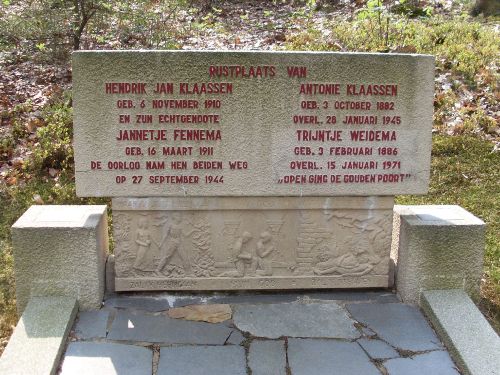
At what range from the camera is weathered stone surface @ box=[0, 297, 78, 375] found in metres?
3.19

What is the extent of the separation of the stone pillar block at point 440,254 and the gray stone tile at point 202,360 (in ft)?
4.88

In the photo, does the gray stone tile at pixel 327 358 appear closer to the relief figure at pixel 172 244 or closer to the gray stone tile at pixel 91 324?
the relief figure at pixel 172 244

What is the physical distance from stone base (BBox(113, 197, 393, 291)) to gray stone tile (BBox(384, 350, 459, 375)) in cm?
90

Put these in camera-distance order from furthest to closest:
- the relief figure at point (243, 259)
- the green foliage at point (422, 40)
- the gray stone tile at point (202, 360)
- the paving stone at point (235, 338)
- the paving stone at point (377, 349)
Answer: the green foliage at point (422, 40) < the relief figure at point (243, 259) < the paving stone at point (235, 338) < the paving stone at point (377, 349) < the gray stone tile at point (202, 360)

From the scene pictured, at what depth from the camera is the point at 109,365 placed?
10.9ft

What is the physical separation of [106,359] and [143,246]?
0.96m

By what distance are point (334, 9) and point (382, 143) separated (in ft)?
27.4

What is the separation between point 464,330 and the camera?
12.1 feet

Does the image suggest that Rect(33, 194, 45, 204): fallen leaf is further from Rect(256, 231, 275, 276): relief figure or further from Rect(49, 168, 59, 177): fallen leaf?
Rect(256, 231, 275, 276): relief figure

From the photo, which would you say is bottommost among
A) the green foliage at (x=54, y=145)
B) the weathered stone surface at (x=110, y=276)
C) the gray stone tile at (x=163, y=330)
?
the gray stone tile at (x=163, y=330)

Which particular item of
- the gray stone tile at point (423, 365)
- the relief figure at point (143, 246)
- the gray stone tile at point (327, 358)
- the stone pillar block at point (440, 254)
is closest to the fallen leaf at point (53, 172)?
the relief figure at point (143, 246)

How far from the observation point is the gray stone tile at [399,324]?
3.68 metres

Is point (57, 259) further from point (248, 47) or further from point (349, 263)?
point (248, 47)

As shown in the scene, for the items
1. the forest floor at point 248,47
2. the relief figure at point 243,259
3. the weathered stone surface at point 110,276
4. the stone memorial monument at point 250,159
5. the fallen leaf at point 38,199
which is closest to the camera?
the stone memorial monument at point 250,159
